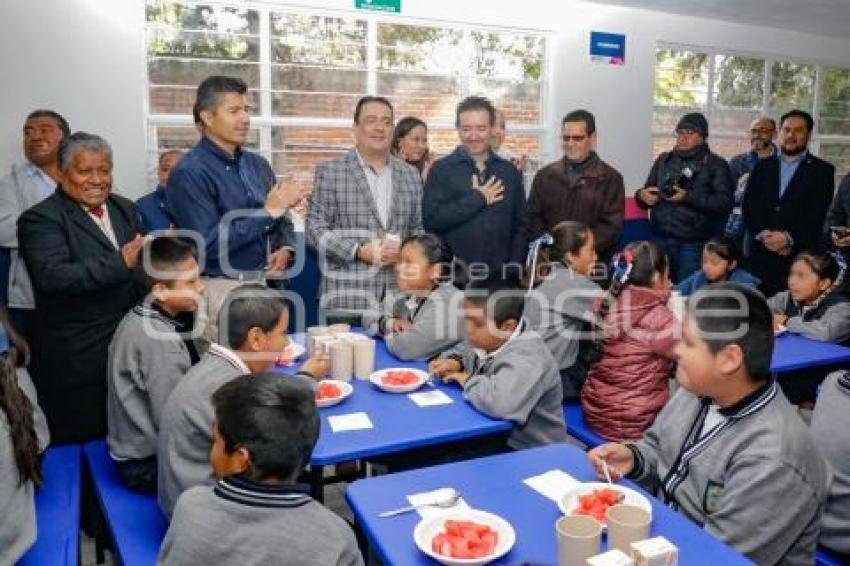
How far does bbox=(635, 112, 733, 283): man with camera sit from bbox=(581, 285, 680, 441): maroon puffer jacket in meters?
2.76

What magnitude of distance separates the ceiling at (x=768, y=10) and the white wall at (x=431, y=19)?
6.0 inches

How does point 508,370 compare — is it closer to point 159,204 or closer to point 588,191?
point 588,191

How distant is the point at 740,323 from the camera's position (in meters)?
1.70

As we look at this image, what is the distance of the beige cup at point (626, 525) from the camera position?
4.50 feet

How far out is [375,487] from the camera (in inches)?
66.9

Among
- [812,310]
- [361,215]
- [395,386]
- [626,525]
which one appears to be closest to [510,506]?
[626,525]

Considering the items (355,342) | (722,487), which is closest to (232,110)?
(355,342)

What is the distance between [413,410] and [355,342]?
43cm

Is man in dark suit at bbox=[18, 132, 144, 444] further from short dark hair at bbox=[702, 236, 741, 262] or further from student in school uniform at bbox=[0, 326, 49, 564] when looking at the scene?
short dark hair at bbox=[702, 236, 741, 262]

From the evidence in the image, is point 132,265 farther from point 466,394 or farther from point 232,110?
point 466,394

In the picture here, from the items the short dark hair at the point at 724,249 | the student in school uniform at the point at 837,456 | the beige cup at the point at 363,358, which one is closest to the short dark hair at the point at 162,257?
the beige cup at the point at 363,358

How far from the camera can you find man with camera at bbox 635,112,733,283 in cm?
517

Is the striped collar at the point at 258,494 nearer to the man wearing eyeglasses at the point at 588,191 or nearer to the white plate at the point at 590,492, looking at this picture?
the white plate at the point at 590,492

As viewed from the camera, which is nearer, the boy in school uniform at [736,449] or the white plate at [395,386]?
the boy in school uniform at [736,449]
